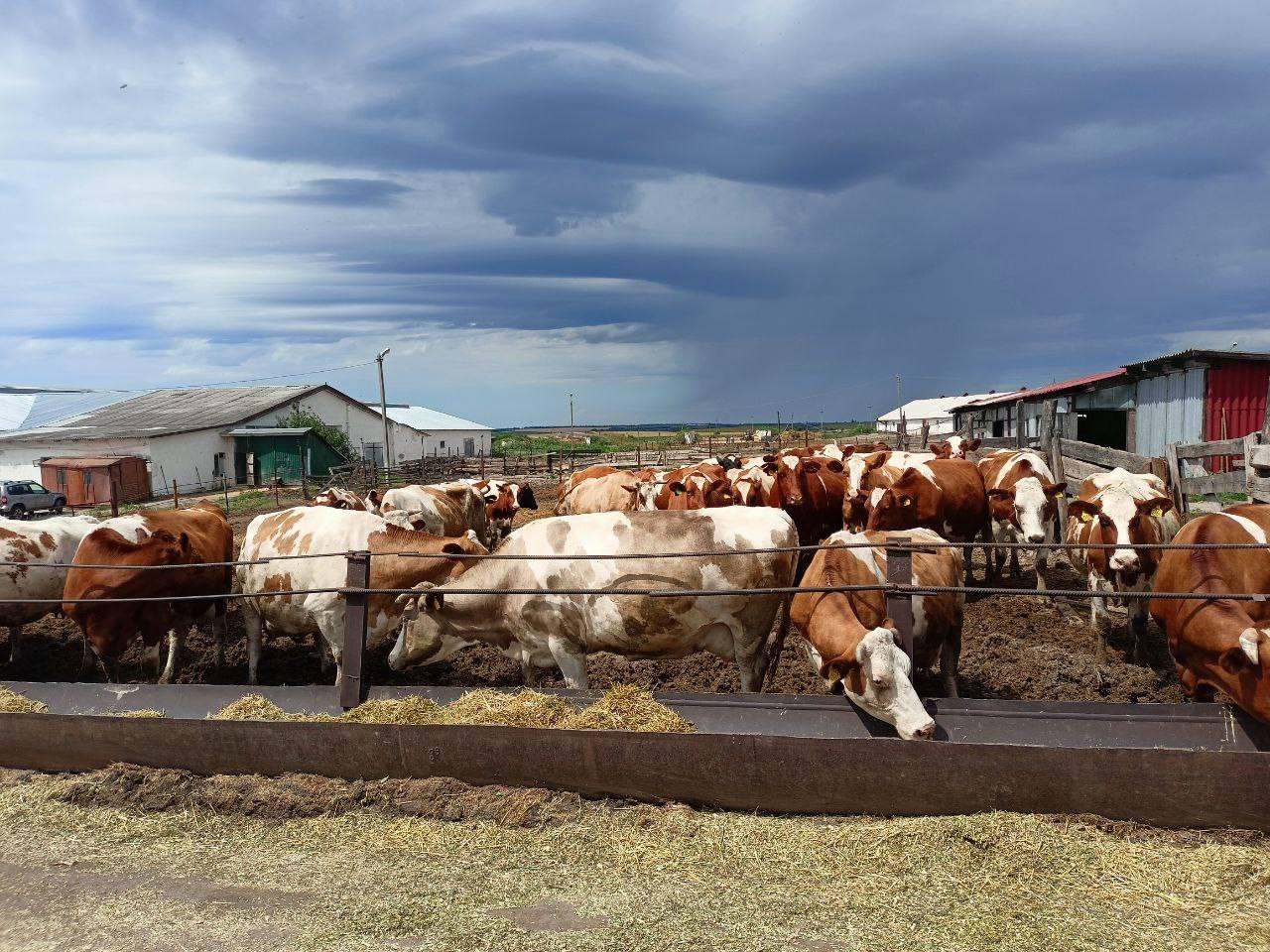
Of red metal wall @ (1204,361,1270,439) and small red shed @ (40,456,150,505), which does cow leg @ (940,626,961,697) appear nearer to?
red metal wall @ (1204,361,1270,439)

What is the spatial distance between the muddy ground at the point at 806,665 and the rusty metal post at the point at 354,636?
177 cm

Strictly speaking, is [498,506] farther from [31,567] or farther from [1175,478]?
[1175,478]

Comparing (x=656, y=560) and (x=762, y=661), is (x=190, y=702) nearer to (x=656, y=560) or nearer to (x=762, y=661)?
(x=656, y=560)

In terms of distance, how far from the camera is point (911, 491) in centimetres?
1155

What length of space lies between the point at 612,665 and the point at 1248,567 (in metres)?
5.11

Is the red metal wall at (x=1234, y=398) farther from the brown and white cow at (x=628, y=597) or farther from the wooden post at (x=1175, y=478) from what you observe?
the brown and white cow at (x=628, y=597)

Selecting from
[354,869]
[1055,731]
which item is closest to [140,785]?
[354,869]

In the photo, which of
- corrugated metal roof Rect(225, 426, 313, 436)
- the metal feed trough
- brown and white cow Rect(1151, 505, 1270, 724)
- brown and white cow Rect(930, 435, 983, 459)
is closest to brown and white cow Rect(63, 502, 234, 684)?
the metal feed trough

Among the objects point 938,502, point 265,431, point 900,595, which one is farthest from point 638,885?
point 265,431

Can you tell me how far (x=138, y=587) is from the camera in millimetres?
8055

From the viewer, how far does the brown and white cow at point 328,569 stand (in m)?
7.44

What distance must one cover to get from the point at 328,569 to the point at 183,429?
3667 cm

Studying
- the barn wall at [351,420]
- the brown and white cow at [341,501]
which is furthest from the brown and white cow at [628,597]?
the barn wall at [351,420]

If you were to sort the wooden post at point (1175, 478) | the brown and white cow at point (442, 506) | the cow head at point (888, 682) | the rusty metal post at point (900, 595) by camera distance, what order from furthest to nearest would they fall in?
the brown and white cow at point (442, 506) < the wooden post at point (1175, 478) < the rusty metal post at point (900, 595) < the cow head at point (888, 682)
